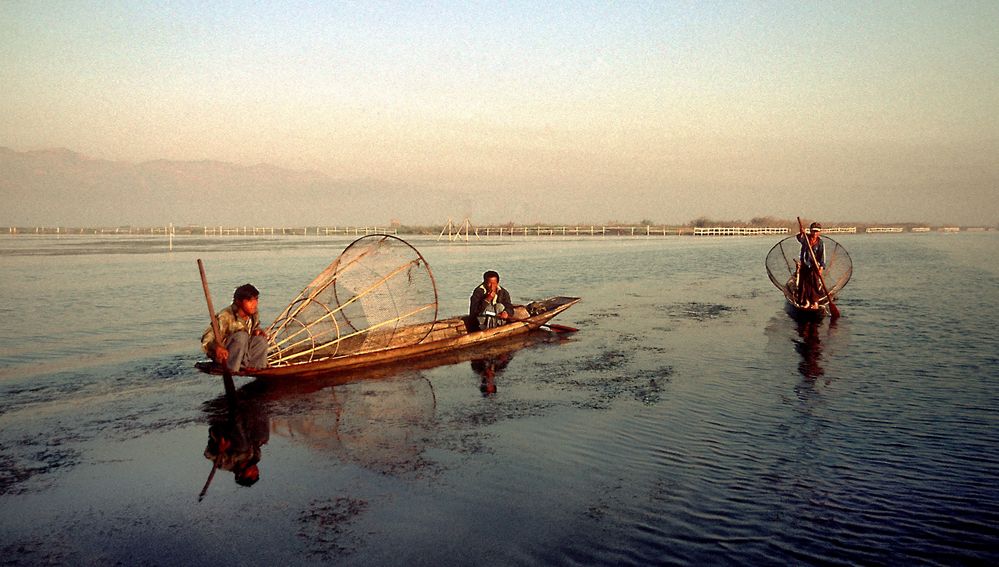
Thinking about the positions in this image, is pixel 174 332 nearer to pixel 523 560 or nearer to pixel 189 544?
pixel 189 544

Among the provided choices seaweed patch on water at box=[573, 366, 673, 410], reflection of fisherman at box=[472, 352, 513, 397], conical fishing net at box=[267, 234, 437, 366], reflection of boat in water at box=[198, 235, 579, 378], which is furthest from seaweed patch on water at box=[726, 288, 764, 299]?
conical fishing net at box=[267, 234, 437, 366]

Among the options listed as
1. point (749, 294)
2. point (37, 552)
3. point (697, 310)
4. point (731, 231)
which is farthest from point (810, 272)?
point (731, 231)

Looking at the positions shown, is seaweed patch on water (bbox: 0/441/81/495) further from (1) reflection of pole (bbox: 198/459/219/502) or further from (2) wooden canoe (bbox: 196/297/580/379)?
(2) wooden canoe (bbox: 196/297/580/379)

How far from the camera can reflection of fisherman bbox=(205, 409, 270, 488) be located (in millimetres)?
5418

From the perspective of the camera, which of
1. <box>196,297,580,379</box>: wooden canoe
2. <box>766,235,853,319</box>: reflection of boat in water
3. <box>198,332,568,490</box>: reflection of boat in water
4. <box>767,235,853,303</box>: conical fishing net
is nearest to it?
<box>198,332,568,490</box>: reflection of boat in water

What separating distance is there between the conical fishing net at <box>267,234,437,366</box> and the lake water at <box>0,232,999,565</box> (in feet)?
2.58

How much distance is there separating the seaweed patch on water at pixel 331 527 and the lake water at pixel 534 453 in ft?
0.08

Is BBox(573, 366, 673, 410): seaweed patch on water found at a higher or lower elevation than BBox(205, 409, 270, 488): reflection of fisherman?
higher

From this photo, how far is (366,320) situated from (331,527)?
20.4ft

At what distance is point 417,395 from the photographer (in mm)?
8031

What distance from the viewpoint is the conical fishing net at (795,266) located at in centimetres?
1499

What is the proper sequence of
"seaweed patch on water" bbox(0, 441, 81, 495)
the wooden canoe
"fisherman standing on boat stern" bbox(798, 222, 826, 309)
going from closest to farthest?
"seaweed patch on water" bbox(0, 441, 81, 495), the wooden canoe, "fisherman standing on boat stern" bbox(798, 222, 826, 309)

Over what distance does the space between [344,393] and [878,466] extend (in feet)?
18.9

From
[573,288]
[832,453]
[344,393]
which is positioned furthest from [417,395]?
[573,288]
